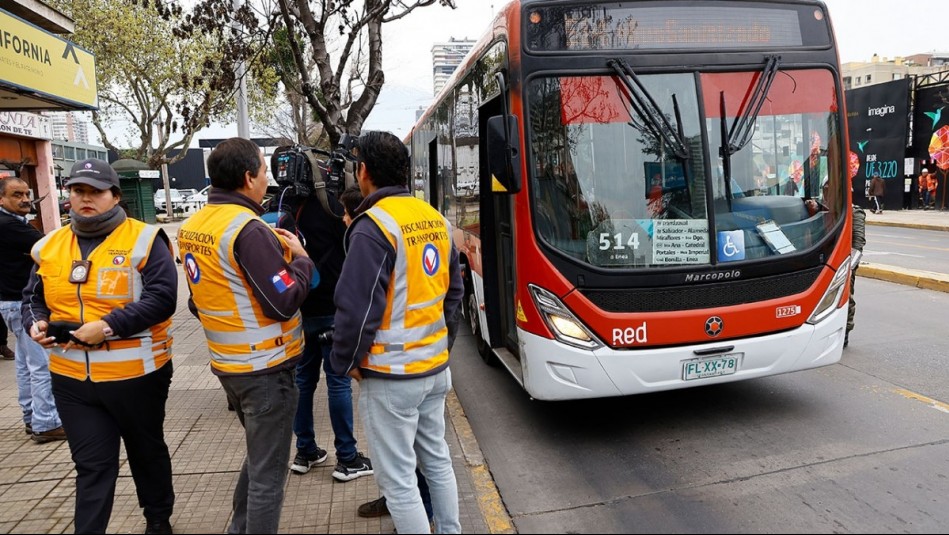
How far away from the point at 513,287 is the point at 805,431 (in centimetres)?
226

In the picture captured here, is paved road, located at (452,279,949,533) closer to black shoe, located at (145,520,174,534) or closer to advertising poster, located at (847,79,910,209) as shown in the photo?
black shoe, located at (145,520,174,534)

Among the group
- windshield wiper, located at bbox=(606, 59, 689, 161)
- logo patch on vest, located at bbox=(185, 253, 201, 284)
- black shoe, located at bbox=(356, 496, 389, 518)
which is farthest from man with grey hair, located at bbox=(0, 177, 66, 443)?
windshield wiper, located at bbox=(606, 59, 689, 161)

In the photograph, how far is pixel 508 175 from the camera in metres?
4.19

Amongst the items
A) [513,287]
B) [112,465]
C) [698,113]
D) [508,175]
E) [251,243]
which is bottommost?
[112,465]

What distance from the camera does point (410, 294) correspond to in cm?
265

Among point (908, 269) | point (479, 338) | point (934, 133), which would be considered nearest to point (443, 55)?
point (908, 269)

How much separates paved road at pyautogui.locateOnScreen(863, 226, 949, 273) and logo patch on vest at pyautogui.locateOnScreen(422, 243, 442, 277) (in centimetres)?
1146

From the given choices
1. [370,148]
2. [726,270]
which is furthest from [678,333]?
[370,148]

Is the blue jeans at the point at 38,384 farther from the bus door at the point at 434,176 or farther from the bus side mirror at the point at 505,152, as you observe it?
the bus door at the point at 434,176

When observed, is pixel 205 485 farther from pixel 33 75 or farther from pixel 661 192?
pixel 33 75

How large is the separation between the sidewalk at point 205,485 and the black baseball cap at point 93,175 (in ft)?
4.93

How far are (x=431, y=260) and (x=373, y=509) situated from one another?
5.05ft

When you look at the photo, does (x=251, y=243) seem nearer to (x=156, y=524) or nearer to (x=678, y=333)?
(x=156, y=524)

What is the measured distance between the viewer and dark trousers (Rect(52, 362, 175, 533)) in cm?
293
